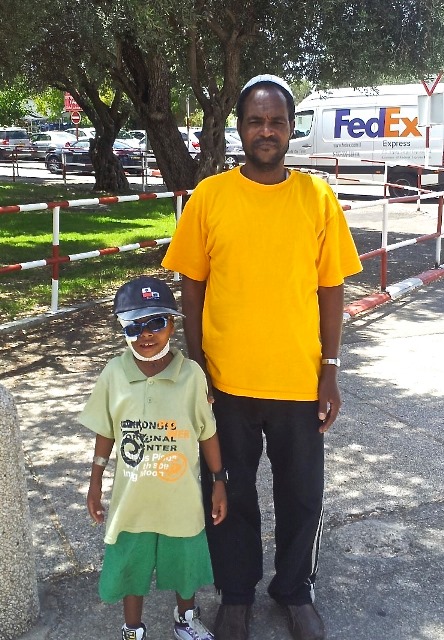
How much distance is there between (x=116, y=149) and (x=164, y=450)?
89.2 ft

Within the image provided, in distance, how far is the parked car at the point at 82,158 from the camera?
27609 millimetres

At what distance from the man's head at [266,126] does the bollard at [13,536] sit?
1.13 m

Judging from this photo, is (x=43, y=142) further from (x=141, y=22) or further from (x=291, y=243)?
(x=291, y=243)

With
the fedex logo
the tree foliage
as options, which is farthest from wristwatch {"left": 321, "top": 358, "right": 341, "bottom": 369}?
the fedex logo

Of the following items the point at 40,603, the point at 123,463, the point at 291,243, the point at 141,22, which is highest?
the point at 141,22

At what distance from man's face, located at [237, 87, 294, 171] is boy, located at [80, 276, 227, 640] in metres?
0.53

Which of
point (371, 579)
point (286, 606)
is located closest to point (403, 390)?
point (371, 579)

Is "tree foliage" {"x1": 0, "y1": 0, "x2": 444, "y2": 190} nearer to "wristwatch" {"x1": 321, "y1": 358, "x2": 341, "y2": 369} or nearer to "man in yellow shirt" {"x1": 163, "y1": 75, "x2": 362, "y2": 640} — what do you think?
"man in yellow shirt" {"x1": 163, "y1": 75, "x2": 362, "y2": 640}

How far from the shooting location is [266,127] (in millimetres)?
2635

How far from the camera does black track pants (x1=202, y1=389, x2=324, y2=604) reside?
111 inches

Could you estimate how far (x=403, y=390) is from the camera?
5.62 m

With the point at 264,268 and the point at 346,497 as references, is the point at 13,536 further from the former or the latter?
the point at 346,497

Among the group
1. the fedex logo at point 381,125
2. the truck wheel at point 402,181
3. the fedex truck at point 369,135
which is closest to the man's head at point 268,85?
the truck wheel at point 402,181

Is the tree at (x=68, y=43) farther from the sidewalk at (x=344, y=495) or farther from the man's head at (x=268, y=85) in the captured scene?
the man's head at (x=268, y=85)
